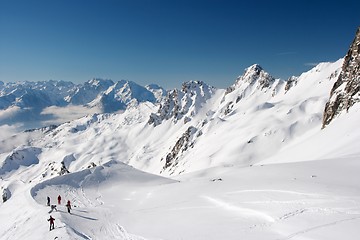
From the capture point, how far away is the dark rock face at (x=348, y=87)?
9838 cm

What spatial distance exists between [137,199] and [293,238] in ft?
98.0

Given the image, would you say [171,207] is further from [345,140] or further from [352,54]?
[352,54]

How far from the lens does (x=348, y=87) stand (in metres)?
104

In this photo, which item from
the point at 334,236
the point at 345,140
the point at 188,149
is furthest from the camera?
the point at 188,149

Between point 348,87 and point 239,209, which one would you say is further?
point 348,87

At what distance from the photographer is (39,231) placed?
3005 cm

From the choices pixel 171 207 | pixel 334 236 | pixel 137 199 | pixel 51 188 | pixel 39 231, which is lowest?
pixel 334 236

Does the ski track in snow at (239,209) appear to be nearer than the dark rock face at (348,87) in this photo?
Yes

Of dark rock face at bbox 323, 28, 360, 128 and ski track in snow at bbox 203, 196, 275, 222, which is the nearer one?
ski track in snow at bbox 203, 196, 275, 222

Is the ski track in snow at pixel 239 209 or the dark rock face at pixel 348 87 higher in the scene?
the dark rock face at pixel 348 87

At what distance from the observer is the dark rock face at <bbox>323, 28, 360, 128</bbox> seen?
323 feet

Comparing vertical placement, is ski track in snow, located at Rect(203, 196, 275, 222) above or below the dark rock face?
below

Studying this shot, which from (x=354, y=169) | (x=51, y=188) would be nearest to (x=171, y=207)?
(x=354, y=169)

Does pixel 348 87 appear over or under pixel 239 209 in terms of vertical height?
over
